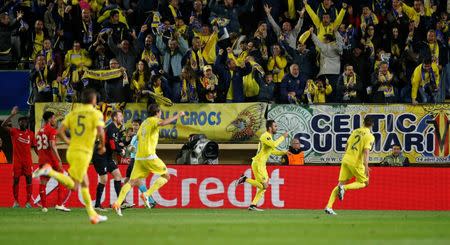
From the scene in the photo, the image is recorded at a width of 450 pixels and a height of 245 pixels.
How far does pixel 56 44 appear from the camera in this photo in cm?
2888

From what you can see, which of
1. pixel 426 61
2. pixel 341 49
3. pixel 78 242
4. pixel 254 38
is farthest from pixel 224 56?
pixel 78 242

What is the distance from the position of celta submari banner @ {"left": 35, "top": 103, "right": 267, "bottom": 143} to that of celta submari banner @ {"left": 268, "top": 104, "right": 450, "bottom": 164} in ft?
1.82

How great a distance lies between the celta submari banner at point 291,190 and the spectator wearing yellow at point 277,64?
9.69ft

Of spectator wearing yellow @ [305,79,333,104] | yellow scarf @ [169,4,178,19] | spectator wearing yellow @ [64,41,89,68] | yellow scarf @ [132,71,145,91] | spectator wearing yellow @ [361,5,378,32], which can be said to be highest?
yellow scarf @ [169,4,178,19]

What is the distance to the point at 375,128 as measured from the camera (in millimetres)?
26922

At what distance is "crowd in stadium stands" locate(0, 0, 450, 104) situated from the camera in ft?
90.2

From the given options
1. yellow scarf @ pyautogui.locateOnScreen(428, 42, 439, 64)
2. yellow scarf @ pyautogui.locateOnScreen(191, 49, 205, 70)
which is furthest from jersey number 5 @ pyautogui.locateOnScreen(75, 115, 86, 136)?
yellow scarf @ pyautogui.locateOnScreen(428, 42, 439, 64)

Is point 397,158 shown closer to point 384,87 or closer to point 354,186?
point 384,87

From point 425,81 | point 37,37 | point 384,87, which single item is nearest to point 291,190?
point 384,87

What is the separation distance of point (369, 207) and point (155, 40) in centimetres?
749

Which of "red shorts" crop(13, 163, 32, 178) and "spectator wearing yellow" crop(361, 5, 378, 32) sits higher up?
"spectator wearing yellow" crop(361, 5, 378, 32)

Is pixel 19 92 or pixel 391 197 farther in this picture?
pixel 19 92

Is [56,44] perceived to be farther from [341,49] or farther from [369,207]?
[369,207]

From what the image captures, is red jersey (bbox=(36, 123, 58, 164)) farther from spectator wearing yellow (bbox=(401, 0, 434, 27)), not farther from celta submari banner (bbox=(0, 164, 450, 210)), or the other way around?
spectator wearing yellow (bbox=(401, 0, 434, 27))
